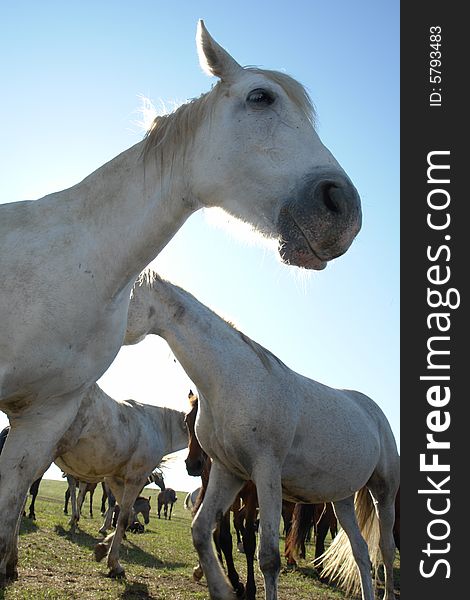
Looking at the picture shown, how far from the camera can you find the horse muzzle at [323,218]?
2584 mm

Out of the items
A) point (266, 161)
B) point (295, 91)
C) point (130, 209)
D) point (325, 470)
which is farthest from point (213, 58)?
point (325, 470)

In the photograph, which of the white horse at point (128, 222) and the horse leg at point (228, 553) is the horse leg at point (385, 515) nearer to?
the horse leg at point (228, 553)

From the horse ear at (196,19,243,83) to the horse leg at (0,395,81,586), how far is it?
1.75 metres

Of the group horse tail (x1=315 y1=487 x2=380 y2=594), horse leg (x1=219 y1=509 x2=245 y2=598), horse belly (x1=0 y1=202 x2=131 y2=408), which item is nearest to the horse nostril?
horse belly (x1=0 y1=202 x2=131 y2=408)

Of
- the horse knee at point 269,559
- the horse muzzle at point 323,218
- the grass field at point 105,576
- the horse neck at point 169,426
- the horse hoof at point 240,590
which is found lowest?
the grass field at point 105,576

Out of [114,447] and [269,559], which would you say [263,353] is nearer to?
[269,559]

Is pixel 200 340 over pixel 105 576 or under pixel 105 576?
over

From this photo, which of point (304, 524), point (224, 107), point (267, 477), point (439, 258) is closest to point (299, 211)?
point (224, 107)

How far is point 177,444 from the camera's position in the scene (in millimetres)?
11875

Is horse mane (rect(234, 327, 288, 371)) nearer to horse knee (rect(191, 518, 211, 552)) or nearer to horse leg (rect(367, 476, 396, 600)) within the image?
horse knee (rect(191, 518, 211, 552))

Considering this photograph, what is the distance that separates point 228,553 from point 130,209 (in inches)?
203

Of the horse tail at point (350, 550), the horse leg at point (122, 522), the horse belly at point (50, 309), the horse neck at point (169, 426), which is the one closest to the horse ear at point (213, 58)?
the horse belly at point (50, 309)

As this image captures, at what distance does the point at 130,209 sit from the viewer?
291 cm

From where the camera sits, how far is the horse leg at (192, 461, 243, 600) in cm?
483
